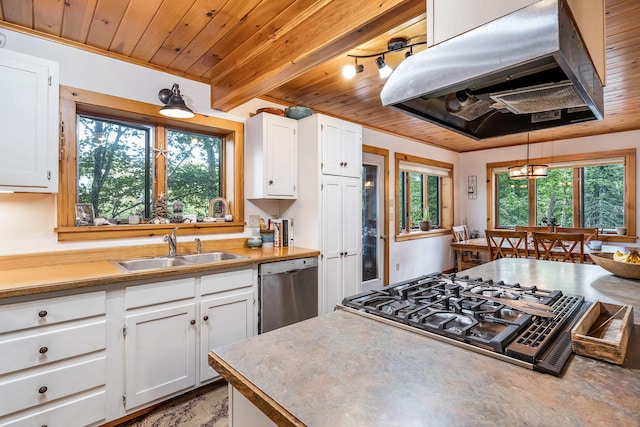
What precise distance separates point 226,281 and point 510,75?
2.05 m

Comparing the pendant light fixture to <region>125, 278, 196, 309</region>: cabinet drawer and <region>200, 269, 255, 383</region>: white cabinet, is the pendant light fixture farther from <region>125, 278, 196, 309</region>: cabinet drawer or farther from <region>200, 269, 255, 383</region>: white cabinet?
<region>125, 278, 196, 309</region>: cabinet drawer

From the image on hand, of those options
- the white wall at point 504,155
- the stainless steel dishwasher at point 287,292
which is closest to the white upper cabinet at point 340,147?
the stainless steel dishwasher at point 287,292

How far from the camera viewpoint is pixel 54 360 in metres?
1.68

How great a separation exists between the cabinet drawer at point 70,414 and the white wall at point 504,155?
19.6ft

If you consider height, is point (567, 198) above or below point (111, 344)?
above

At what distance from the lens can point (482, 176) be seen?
599cm

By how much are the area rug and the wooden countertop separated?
88 centimetres

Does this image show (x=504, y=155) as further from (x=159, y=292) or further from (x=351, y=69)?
(x=159, y=292)

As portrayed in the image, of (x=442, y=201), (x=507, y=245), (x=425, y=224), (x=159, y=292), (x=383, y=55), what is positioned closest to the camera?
(x=159, y=292)

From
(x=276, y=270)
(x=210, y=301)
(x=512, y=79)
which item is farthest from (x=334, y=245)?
(x=512, y=79)

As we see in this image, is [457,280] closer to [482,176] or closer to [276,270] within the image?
[276,270]

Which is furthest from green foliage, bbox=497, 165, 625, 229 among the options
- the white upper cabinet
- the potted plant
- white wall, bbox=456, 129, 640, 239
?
the white upper cabinet

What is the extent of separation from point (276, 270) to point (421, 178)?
3815 mm

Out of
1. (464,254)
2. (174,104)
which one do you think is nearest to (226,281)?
(174,104)
